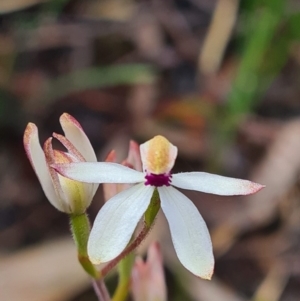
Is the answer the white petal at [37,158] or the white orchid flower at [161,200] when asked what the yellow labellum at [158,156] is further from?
the white petal at [37,158]

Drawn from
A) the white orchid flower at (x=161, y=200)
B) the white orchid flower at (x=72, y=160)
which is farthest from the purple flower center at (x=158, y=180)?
the white orchid flower at (x=72, y=160)

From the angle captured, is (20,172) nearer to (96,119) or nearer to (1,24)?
(96,119)

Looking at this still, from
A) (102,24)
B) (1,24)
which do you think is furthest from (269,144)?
(1,24)

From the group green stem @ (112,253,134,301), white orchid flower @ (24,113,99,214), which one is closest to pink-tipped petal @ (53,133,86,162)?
white orchid flower @ (24,113,99,214)

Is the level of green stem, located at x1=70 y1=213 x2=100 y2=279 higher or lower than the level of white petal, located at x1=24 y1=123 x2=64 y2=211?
lower

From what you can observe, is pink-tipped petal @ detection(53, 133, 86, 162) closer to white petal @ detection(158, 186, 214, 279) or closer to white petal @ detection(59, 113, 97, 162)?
white petal @ detection(59, 113, 97, 162)
